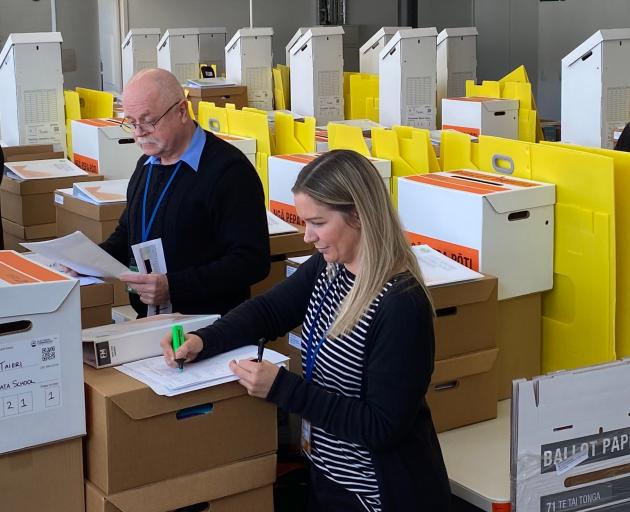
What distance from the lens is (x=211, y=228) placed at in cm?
258

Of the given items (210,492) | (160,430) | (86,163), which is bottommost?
(210,492)

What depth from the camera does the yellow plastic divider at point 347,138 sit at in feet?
12.8

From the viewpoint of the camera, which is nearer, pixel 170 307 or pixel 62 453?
pixel 62 453

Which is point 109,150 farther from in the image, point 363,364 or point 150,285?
point 363,364

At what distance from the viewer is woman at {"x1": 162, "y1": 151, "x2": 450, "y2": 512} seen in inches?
69.0

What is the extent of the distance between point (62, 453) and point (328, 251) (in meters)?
0.59

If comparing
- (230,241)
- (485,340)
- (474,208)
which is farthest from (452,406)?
(230,241)

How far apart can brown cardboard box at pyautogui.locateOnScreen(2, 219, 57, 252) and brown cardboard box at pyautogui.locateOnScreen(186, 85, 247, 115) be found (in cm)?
304

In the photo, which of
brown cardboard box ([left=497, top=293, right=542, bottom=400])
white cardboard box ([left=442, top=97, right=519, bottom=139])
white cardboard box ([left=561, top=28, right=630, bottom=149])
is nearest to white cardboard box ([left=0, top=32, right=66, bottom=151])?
white cardboard box ([left=442, top=97, right=519, bottom=139])

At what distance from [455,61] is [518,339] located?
15.8ft

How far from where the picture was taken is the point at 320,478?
1923 millimetres

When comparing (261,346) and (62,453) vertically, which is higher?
(261,346)

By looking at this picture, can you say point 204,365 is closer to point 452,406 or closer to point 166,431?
point 166,431

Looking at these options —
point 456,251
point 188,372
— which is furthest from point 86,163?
point 188,372
